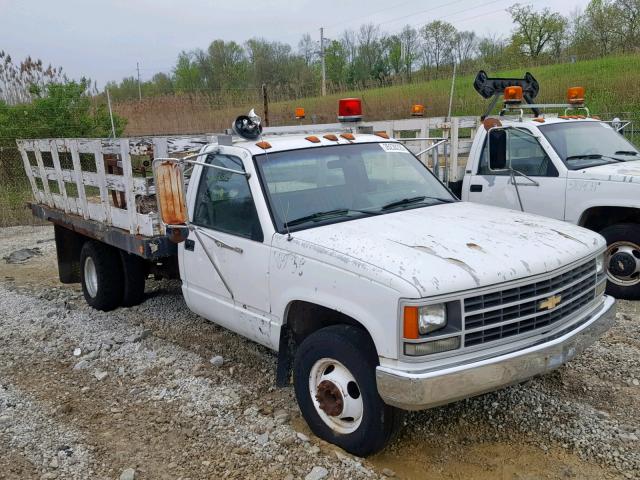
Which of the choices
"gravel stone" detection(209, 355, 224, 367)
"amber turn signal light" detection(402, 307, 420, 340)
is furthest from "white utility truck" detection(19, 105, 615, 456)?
"gravel stone" detection(209, 355, 224, 367)

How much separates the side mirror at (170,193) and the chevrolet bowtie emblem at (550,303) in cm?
227

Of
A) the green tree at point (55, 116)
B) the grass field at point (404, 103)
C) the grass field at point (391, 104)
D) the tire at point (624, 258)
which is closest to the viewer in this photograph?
the tire at point (624, 258)

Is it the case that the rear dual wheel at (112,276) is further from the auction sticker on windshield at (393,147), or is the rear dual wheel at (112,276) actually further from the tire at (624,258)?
the tire at (624,258)

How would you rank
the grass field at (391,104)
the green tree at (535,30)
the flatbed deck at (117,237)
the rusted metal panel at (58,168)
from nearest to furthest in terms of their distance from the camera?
1. the flatbed deck at (117,237)
2. the rusted metal panel at (58,168)
3. the grass field at (391,104)
4. the green tree at (535,30)

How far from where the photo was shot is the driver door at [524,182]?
6316 millimetres

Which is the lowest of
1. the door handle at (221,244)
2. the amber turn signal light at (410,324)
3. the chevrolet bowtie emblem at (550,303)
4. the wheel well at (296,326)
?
the wheel well at (296,326)

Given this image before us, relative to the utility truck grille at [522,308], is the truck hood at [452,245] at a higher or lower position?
higher

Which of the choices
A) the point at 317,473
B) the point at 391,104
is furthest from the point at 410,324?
the point at 391,104

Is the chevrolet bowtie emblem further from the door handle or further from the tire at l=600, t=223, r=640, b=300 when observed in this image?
the tire at l=600, t=223, r=640, b=300

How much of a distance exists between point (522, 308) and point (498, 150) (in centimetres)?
368

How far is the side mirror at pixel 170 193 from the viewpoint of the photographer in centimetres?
384

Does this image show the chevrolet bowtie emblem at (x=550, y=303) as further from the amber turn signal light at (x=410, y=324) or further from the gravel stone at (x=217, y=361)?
the gravel stone at (x=217, y=361)

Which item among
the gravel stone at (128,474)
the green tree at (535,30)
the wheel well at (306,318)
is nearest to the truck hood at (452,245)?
the wheel well at (306,318)

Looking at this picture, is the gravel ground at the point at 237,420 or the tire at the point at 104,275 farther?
the tire at the point at 104,275
